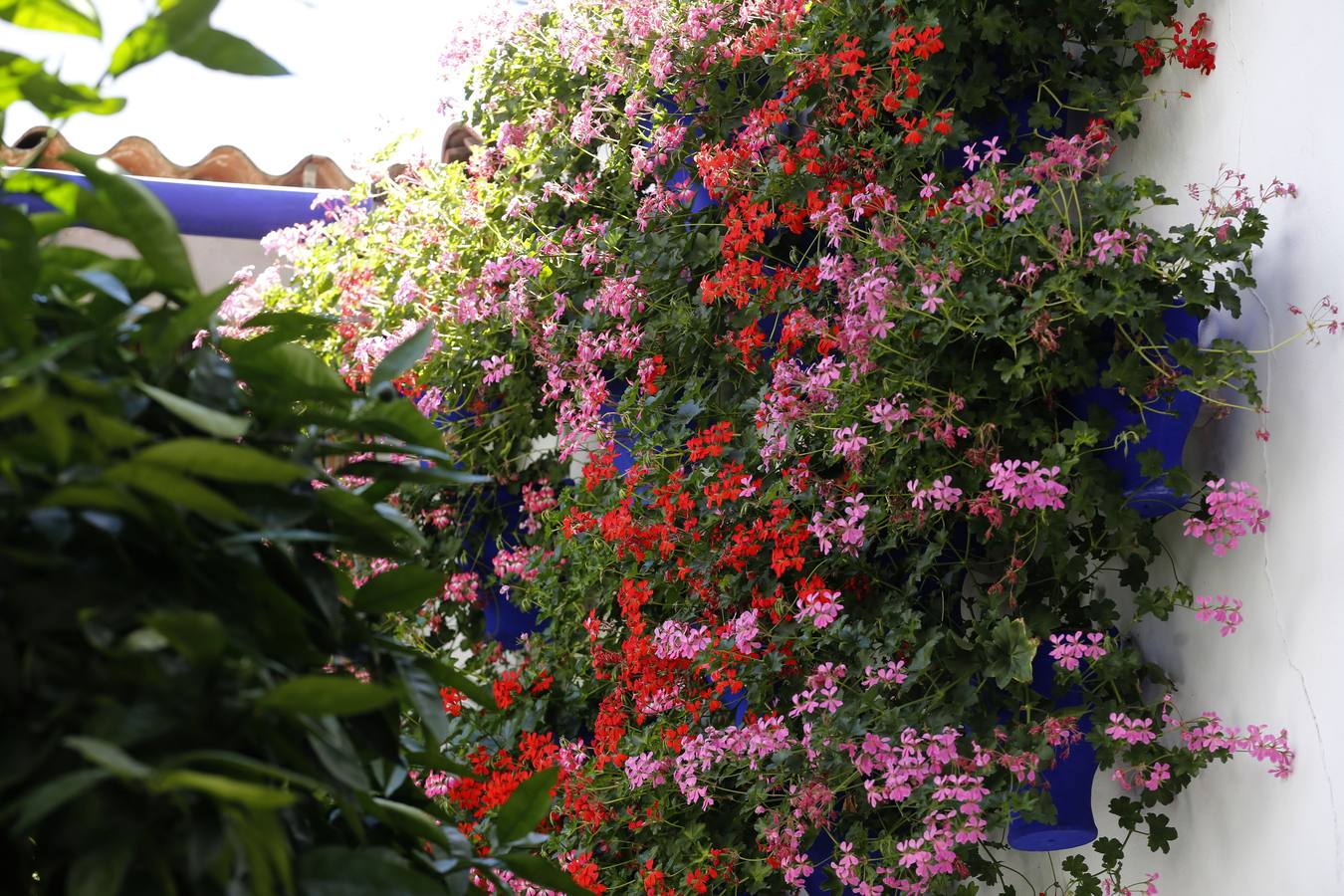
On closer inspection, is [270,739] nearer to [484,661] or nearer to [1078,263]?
[1078,263]

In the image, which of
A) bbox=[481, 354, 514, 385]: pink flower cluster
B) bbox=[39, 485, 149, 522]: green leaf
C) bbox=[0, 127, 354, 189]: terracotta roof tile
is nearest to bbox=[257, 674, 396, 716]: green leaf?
bbox=[39, 485, 149, 522]: green leaf

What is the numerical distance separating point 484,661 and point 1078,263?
4.98ft

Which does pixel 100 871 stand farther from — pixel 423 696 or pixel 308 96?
pixel 308 96

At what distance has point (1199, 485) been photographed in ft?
4.67

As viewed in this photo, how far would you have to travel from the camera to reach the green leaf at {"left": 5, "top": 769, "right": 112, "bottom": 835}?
46 centimetres

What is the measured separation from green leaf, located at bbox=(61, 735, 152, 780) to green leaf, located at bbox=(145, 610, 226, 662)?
5cm

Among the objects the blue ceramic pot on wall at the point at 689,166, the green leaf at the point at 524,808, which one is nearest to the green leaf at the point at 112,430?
the green leaf at the point at 524,808

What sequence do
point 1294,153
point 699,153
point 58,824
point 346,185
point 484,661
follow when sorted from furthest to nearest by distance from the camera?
point 346,185 → point 484,661 → point 699,153 → point 1294,153 → point 58,824

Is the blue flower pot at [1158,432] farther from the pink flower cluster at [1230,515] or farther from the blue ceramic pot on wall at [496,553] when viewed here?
the blue ceramic pot on wall at [496,553]

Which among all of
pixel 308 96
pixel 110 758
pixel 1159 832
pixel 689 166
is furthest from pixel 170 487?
pixel 308 96

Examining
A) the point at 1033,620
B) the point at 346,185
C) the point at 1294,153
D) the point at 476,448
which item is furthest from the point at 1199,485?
the point at 346,185

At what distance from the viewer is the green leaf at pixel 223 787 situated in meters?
0.46

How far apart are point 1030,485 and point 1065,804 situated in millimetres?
408

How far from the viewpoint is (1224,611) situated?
53.1 inches
